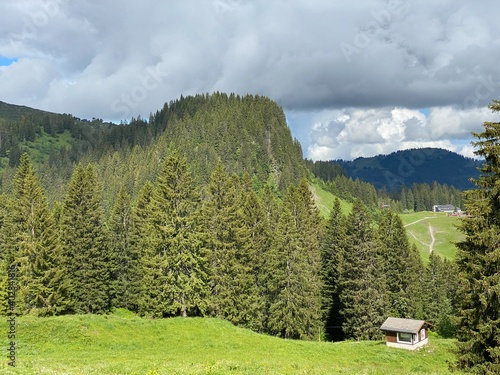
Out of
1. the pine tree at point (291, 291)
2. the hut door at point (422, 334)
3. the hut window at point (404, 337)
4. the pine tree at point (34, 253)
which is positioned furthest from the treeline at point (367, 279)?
the pine tree at point (34, 253)

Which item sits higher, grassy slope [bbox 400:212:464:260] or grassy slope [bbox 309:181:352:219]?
grassy slope [bbox 309:181:352:219]

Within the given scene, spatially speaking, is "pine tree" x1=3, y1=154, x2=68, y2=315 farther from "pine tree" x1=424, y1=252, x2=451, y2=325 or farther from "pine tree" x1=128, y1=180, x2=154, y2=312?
"pine tree" x1=424, y1=252, x2=451, y2=325

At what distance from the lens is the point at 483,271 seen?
20812 mm

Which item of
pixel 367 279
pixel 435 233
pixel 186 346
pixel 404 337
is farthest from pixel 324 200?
pixel 186 346

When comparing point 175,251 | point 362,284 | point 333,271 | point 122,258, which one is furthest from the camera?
point 333,271

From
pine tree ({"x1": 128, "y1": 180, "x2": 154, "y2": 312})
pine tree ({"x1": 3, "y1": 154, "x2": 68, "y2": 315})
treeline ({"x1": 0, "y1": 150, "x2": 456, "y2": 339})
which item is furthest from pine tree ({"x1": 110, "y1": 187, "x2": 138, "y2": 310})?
pine tree ({"x1": 3, "y1": 154, "x2": 68, "y2": 315})

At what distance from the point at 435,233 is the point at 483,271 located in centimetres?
15660

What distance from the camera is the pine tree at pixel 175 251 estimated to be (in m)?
43.3

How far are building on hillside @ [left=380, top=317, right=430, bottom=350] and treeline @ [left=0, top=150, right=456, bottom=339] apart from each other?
877 cm

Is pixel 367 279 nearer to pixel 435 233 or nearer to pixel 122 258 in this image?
pixel 122 258

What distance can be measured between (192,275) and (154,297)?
598 centimetres

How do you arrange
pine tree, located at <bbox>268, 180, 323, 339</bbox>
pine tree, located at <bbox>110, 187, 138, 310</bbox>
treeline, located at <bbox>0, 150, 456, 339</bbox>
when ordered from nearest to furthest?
treeline, located at <bbox>0, 150, 456, 339</bbox>, pine tree, located at <bbox>268, 180, 323, 339</bbox>, pine tree, located at <bbox>110, 187, 138, 310</bbox>

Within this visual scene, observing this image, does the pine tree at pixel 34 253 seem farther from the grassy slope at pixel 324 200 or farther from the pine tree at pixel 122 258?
the grassy slope at pixel 324 200

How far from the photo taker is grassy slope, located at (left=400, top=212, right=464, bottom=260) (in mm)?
145375
